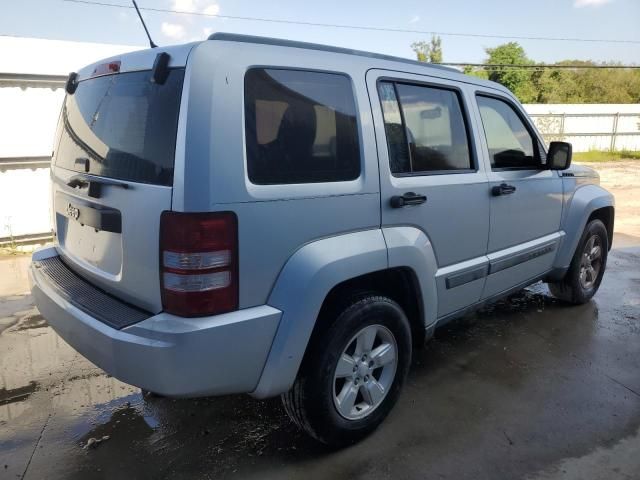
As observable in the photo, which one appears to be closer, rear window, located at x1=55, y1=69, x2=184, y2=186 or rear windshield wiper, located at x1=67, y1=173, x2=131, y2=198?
rear window, located at x1=55, y1=69, x2=184, y2=186

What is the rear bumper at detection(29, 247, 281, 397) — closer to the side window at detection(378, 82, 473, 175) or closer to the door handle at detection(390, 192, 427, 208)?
the door handle at detection(390, 192, 427, 208)

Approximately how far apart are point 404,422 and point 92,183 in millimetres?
2076

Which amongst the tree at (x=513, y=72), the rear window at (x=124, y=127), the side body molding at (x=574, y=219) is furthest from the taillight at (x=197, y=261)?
the tree at (x=513, y=72)

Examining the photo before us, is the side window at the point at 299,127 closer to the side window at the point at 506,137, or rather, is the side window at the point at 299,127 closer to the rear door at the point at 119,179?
the rear door at the point at 119,179

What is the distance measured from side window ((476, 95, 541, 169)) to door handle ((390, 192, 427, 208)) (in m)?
0.93

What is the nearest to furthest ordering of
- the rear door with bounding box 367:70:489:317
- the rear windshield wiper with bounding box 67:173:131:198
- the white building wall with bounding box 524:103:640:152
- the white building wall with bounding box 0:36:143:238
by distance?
the rear windshield wiper with bounding box 67:173:131:198 < the rear door with bounding box 367:70:489:317 < the white building wall with bounding box 0:36:143:238 < the white building wall with bounding box 524:103:640:152

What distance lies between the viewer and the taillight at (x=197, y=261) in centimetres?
186

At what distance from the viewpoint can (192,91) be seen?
1.88 metres

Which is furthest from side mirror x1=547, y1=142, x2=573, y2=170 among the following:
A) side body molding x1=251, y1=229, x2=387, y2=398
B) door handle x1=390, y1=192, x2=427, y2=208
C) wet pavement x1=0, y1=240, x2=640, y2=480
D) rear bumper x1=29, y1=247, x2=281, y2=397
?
rear bumper x1=29, y1=247, x2=281, y2=397

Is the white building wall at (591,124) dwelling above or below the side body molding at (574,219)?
above

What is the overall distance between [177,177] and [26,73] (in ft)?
20.4

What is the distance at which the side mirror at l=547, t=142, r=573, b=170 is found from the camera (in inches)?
142

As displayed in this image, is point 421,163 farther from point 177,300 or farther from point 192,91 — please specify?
point 177,300

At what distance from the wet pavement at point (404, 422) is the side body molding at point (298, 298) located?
0.60 m
